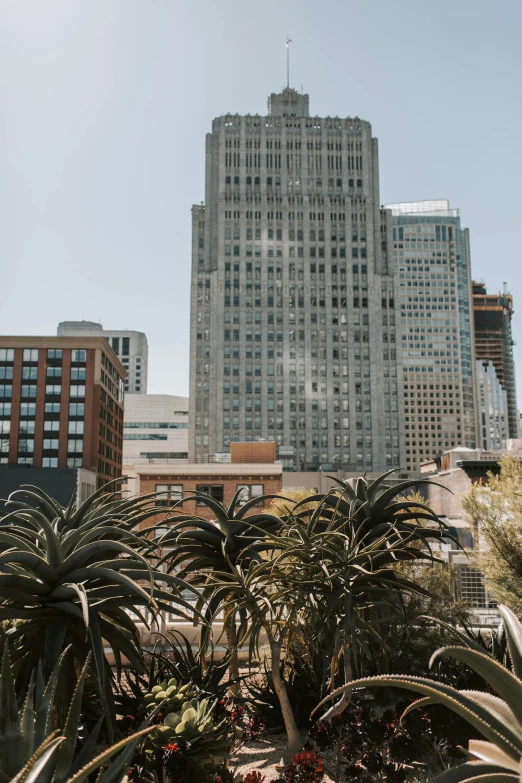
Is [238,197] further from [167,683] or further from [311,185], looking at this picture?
[167,683]

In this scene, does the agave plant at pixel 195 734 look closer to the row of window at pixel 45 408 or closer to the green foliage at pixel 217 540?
the green foliage at pixel 217 540

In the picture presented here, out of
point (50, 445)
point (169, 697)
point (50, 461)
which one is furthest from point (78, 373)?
point (169, 697)

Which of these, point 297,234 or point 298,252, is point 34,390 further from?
point 297,234

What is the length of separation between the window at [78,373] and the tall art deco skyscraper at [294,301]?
112 ft

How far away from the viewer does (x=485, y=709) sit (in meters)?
4.35

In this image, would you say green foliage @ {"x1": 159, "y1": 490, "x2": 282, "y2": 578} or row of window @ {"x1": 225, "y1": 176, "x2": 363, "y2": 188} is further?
row of window @ {"x1": 225, "y1": 176, "x2": 363, "y2": 188}

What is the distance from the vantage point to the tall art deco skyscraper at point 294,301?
13625cm

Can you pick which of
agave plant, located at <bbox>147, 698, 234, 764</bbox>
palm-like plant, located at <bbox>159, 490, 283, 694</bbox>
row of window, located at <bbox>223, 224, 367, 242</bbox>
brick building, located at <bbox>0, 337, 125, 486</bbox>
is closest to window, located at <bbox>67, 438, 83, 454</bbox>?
brick building, located at <bbox>0, 337, 125, 486</bbox>

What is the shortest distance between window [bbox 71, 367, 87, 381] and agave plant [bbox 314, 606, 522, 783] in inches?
4101

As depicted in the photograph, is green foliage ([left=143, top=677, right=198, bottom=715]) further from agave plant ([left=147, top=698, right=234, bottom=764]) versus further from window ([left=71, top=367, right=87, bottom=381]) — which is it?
window ([left=71, top=367, right=87, bottom=381])

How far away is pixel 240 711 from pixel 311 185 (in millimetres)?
146171

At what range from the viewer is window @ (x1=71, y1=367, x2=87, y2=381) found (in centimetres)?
10475

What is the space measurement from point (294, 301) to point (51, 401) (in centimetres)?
5718

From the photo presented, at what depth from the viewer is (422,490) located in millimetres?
74938
